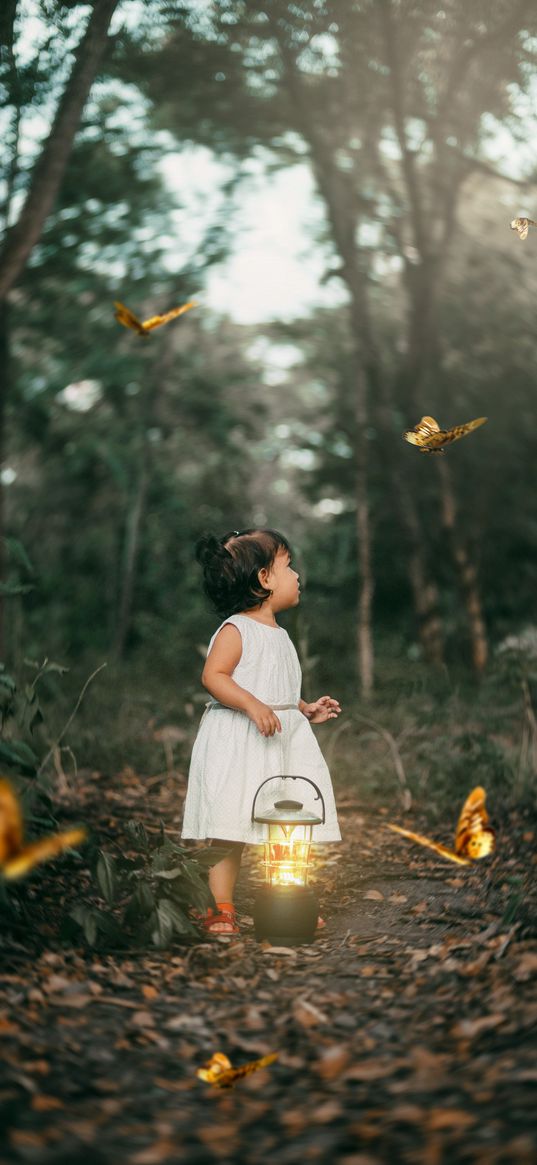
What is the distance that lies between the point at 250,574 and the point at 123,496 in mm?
10846

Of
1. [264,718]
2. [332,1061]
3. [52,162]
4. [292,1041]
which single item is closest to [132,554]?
[52,162]

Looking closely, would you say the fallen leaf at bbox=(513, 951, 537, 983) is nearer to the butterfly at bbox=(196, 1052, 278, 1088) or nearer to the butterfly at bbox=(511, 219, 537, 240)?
the butterfly at bbox=(196, 1052, 278, 1088)

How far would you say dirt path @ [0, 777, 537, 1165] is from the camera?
76.5 inches

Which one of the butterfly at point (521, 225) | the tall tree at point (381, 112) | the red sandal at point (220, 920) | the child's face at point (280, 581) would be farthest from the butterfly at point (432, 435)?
the tall tree at point (381, 112)

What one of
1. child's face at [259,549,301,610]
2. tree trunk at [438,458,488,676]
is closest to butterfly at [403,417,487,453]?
child's face at [259,549,301,610]

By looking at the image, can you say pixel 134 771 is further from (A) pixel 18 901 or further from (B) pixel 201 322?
(B) pixel 201 322

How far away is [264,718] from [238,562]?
2.00 feet

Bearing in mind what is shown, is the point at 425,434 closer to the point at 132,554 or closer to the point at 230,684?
the point at 230,684

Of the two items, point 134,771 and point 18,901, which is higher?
point 134,771

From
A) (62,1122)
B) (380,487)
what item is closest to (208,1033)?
(62,1122)

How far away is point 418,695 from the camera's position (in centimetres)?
784

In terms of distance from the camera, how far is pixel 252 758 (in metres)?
3.76

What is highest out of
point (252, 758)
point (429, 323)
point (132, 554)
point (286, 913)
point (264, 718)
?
point (429, 323)

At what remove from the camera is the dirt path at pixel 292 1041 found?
1.94 meters
